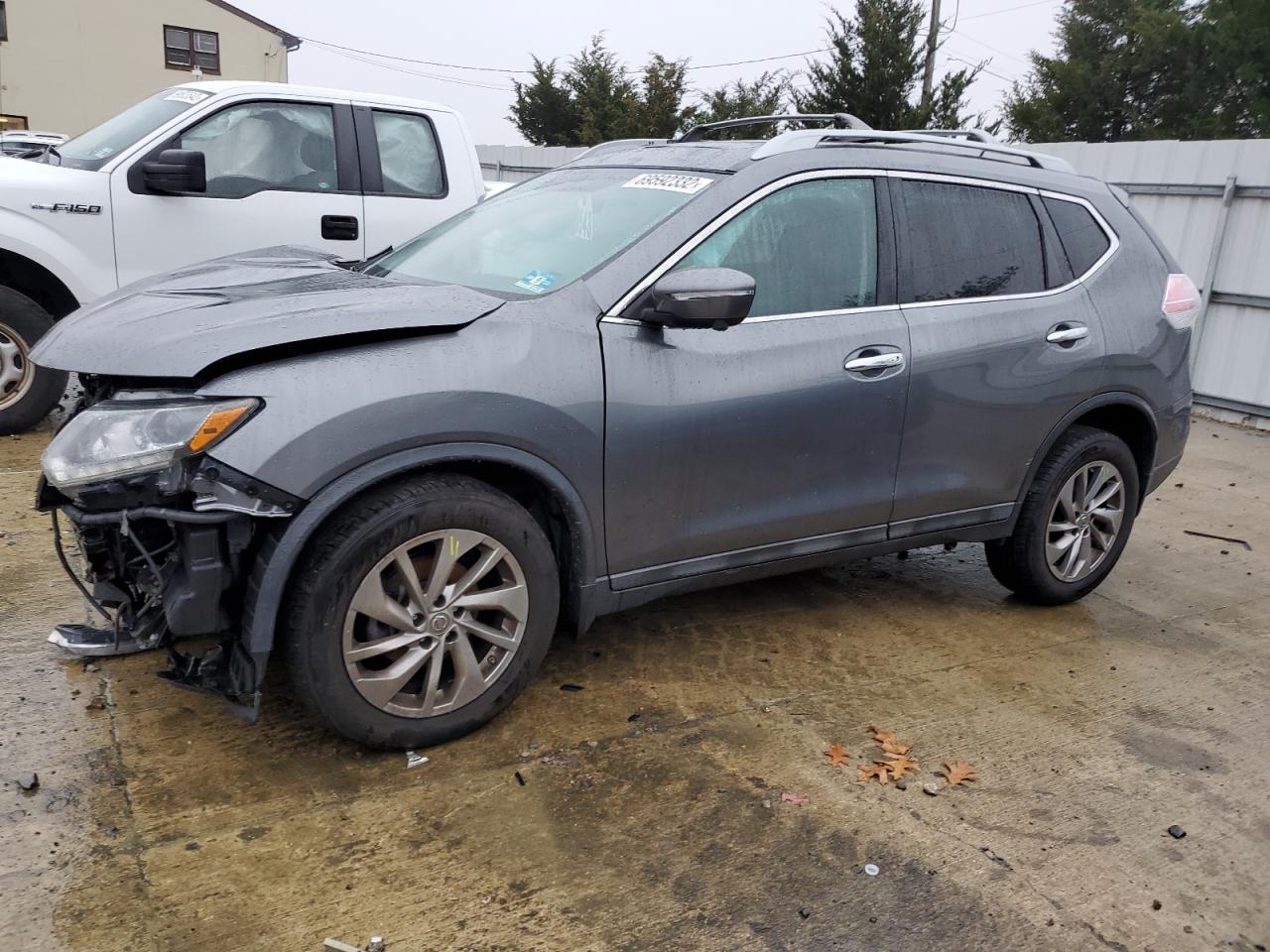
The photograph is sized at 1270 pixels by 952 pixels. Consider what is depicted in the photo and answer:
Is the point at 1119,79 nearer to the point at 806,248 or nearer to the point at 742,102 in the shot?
the point at 742,102

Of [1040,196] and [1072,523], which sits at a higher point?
[1040,196]

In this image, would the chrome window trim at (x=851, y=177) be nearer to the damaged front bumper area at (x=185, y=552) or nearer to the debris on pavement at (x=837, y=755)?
the damaged front bumper area at (x=185, y=552)

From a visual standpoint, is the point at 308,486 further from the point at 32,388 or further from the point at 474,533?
the point at 32,388

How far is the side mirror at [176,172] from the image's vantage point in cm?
566

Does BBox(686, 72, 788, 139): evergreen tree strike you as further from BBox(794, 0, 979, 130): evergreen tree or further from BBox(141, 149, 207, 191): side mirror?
BBox(141, 149, 207, 191): side mirror

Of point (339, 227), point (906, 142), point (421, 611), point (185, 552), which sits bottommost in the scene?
point (421, 611)

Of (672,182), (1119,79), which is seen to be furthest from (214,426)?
(1119,79)

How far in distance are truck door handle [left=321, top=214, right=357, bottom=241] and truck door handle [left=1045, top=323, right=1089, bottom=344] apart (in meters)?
4.16

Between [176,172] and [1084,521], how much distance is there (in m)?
4.92

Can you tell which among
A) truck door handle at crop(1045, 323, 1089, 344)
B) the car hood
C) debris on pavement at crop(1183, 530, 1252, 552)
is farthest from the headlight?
debris on pavement at crop(1183, 530, 1252, 552)

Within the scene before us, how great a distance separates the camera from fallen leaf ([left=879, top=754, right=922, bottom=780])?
10.7 feet

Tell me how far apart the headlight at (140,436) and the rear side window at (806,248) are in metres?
1.48

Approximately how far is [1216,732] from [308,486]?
10.3 ft

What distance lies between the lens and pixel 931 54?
29.0m
